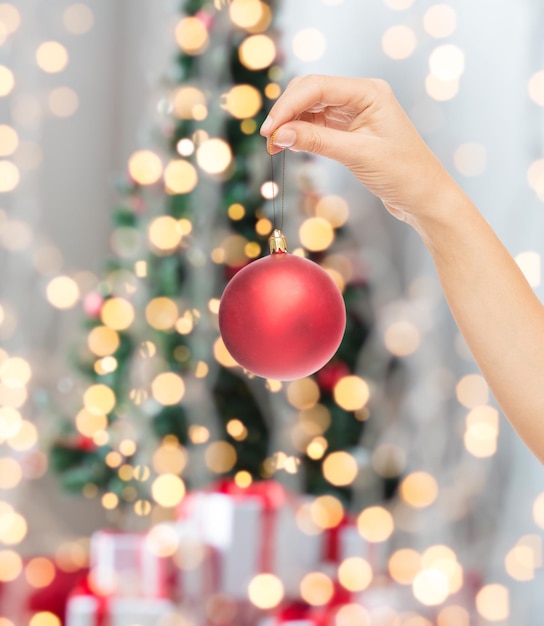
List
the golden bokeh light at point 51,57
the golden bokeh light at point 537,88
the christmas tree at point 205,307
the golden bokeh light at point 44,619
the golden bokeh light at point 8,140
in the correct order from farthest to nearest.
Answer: the golden bokeh light at point 51,57 < the golden bokeh light at point 8,140 < the golden bokeh light at point 44,619 < the christmas tree at point 205,307 < the golden bokeh light at point 537,88

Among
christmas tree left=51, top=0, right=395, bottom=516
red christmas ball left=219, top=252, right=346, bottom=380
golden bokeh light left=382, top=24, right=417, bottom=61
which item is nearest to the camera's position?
red christmas ball left=219, top=252, right=346, bottom=380

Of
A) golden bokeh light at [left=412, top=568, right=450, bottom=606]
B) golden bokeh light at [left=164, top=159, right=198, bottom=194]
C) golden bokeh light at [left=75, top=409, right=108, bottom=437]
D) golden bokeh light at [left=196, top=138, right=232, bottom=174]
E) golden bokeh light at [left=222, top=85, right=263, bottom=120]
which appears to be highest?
golden bokeh light at [left=222, top=85, right=263, bottom=120]

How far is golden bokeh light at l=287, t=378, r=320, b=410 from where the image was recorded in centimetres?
153

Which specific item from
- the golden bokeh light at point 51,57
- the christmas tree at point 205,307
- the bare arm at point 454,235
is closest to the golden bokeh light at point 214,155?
the christmas tree at point 205,307

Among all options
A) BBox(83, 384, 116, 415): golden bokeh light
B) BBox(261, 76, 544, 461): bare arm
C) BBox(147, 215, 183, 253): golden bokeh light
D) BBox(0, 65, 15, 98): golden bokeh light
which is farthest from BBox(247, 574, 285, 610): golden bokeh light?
BBox(0, 65, 15, 98): golden bokeh light

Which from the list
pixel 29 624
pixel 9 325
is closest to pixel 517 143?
pixel 9 325

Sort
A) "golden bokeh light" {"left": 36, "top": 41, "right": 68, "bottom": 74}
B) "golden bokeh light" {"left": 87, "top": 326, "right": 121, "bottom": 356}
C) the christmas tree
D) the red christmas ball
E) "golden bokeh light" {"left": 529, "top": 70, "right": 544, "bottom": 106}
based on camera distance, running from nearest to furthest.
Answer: the red christmas ball
"golden bokeh light" {"left": 529, "top": 70, "right": 544, "bottom": 106}
the christmas tree
"golden bokeh light" {"left": 87, "top": 326, "right": 121, "bottom": 356}
"golden bokeh light" {"left": 36, "top": 41, "right": 68, "bottom": 74}

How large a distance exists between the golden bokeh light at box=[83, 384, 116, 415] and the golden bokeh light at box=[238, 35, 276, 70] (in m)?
0.77

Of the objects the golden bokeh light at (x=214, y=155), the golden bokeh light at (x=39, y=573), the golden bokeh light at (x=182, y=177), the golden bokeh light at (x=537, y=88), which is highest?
the golden bokeh light at (x=537, y=88)

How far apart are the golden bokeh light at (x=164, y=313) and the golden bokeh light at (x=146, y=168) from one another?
272 mm

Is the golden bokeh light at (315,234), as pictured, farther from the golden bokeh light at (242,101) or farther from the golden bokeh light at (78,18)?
the golden bokeh light at (78,18)

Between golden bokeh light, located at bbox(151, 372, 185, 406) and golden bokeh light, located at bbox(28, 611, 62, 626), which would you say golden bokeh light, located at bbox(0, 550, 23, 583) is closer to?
golden bokeh light, located at bbox(28, 611, 62, 626)

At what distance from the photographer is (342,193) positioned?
1.87 meters

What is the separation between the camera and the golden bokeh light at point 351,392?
5.04 ft
